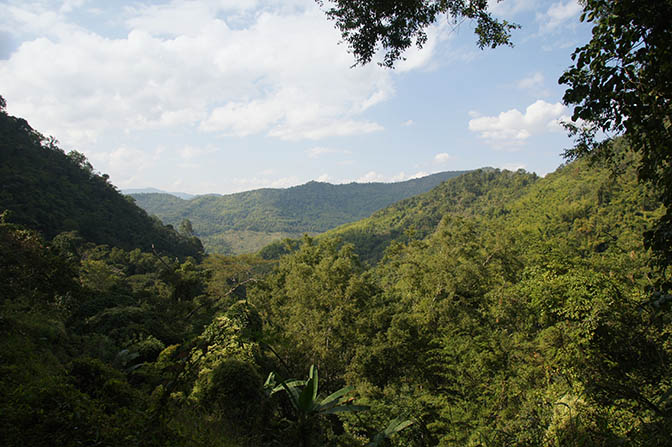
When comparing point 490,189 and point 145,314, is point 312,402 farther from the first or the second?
point 490,189

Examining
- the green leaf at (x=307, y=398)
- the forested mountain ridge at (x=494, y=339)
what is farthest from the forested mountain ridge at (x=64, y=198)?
the green leaf at (x=307, y=398)

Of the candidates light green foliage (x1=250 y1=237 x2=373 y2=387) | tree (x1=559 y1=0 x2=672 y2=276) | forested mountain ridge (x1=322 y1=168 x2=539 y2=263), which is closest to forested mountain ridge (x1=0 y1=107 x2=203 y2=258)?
light green foliage (x1=250 y1=237 x2=373 y2=387)

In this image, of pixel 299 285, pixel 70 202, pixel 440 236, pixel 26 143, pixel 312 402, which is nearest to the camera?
pixel 312 402

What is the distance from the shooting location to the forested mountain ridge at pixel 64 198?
3434 cm

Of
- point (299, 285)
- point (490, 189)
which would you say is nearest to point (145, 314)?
point (299, 285)

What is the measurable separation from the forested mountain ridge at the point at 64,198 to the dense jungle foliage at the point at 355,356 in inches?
759

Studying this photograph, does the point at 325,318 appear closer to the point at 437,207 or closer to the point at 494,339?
the point at 494,339

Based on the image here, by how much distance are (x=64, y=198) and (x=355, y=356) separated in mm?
46922

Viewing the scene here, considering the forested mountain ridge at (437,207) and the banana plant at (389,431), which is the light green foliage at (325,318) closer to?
the banana plant at (389,431)

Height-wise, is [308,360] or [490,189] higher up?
[490,189]

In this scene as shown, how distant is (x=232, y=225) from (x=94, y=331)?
194m

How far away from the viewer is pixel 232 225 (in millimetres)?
196750

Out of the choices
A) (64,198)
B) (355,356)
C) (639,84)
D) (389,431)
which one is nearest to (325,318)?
(355,356)

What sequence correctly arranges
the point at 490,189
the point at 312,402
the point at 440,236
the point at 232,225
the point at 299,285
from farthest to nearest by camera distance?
1. the point at 232,225
2. the point at 490,189
3. the point at 440,236
4. the point at 299,285
5. the point at 312,402
